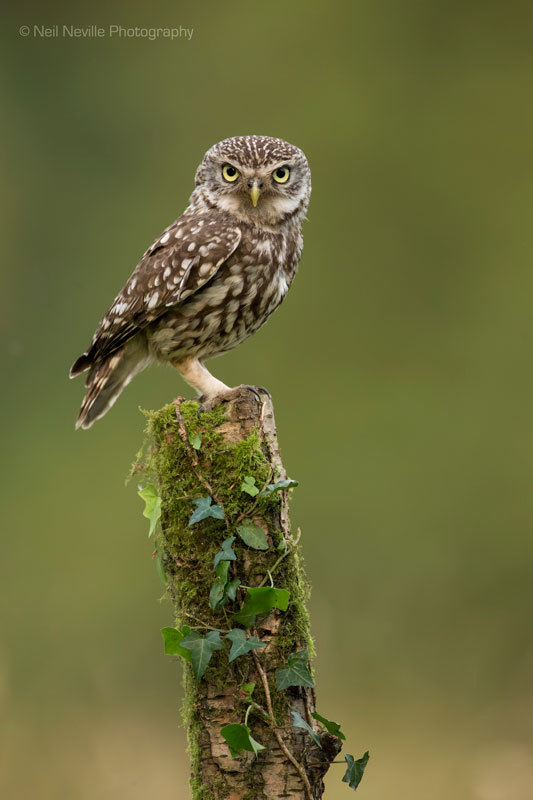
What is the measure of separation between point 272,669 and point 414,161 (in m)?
4.85

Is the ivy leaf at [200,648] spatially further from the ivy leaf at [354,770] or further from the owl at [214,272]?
the owl at [214,272]

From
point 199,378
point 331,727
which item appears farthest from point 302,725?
point 199,378

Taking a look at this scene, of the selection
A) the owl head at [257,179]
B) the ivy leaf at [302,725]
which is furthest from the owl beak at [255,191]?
the ivy leaf at [302,725]

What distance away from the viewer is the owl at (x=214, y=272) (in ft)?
9.06

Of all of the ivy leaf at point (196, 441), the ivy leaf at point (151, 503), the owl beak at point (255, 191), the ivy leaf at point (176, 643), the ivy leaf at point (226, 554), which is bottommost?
the ivy leaf at point (176, 643)

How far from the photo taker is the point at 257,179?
276cm

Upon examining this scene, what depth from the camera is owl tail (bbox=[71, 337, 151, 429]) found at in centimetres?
291

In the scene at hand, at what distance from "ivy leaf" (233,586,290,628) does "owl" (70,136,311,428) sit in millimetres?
905

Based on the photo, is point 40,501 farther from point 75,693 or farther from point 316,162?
point 316,162

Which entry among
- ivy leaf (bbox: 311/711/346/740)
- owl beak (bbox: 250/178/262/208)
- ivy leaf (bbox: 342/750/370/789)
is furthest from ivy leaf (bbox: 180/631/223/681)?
owl beak (bbox: 250/178/262/208)

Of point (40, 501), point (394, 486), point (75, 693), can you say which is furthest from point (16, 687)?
point (394, 486)

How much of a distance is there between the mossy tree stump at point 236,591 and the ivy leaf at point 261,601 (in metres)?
0.02

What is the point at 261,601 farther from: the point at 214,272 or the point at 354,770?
the point at 214,272

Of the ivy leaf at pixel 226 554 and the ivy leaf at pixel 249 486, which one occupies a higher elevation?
the ivy leaf at pixel 249 486
